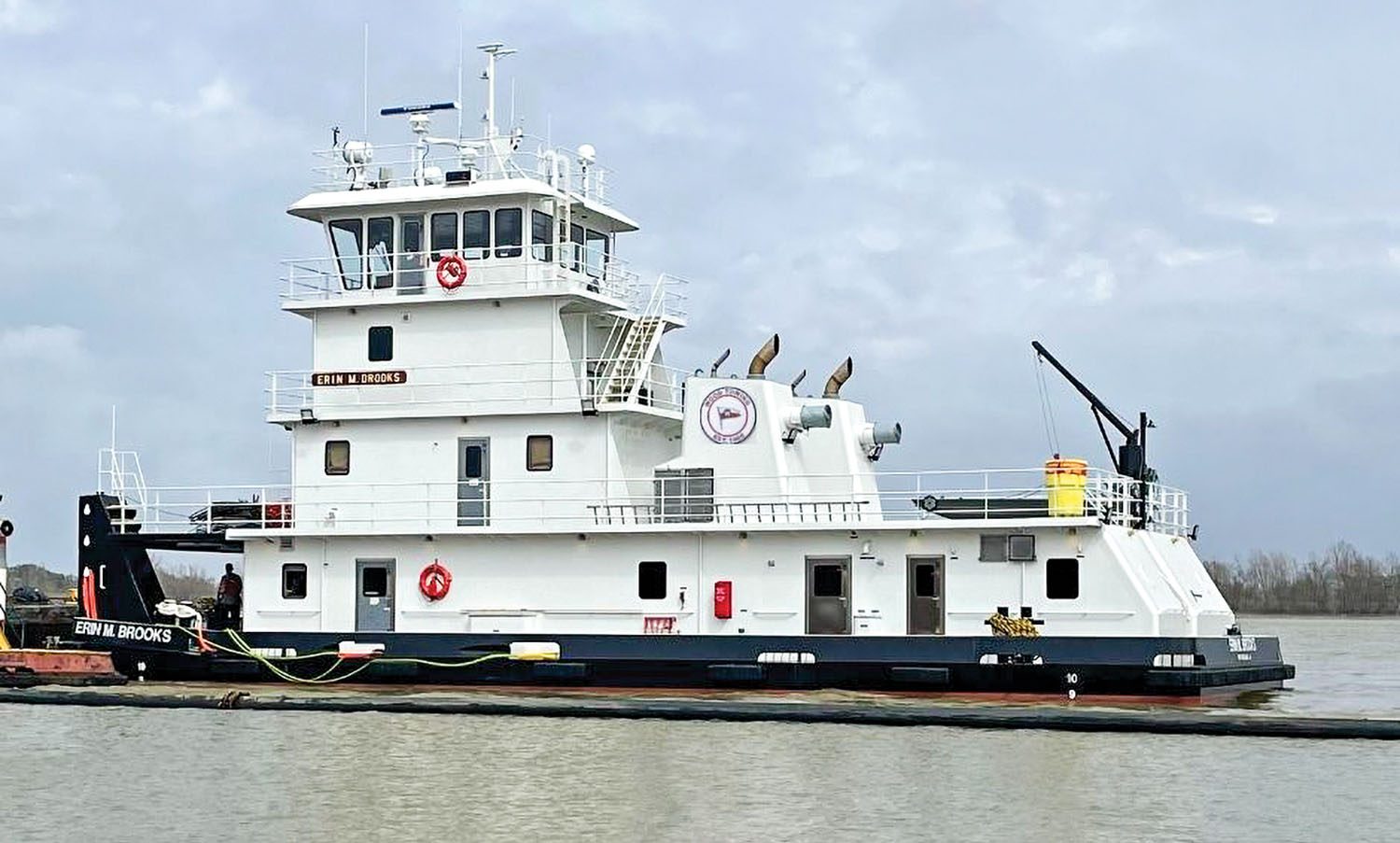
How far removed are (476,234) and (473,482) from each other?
3.68 m

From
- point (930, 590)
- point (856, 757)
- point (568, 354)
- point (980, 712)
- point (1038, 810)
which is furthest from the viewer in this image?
point (568, 354)

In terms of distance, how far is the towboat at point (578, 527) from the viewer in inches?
1063

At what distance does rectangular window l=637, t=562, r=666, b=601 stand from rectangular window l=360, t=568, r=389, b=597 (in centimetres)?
385

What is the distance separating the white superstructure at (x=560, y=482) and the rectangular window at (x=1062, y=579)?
0.03 meters

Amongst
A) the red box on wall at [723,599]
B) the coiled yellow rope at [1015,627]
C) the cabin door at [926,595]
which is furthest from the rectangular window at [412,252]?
the coiled yellow rope at [1015,627]

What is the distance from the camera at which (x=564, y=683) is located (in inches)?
1112

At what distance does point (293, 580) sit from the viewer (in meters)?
30.2

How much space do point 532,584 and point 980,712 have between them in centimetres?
714

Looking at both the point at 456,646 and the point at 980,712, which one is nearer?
the point at 980,712

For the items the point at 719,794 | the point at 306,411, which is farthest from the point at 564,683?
the point at 719,794

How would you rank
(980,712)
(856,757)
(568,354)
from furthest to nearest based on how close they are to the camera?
1. (568,354)
2. (980,712)
3. (856,757)

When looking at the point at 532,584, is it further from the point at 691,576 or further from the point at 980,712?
the point at 980,712

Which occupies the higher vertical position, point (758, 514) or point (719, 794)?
point (758, 514)

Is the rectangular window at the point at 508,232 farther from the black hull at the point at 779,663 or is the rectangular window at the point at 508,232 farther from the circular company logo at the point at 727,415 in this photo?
the black hull at the point at 779,663
